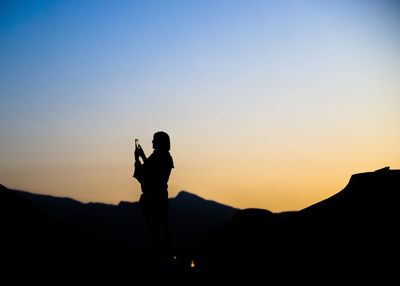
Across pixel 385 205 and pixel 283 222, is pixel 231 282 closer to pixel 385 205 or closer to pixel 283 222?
pixel 283 222

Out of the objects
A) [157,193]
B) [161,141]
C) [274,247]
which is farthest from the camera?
[274,247]

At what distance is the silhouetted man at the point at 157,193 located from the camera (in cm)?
1146

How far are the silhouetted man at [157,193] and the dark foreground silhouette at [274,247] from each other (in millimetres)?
662

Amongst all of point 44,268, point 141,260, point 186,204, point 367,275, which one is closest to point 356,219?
point 367,275

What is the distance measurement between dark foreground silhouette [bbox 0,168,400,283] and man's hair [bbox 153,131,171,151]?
344cm

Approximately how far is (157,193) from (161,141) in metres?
1.57

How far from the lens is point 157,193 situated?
1169 cm

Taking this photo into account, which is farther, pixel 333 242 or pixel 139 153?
pixel 139 153

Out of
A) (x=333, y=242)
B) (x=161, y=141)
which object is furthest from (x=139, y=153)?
(x=333, y=242)

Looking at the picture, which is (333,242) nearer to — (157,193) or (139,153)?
(157,193)

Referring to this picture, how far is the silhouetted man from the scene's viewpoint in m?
11.5

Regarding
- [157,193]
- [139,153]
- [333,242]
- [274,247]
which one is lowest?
[274,247]

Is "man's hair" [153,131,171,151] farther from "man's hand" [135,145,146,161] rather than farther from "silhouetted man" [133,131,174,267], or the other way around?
"man's hand" [135,145,146,161]

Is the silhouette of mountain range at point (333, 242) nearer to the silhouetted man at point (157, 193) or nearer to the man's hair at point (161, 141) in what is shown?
the silhouetted man at point (157, 193)
